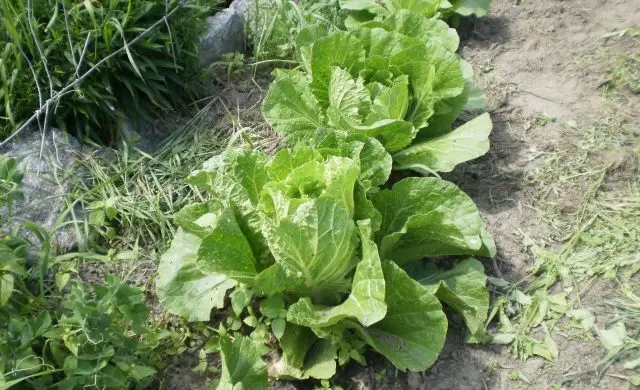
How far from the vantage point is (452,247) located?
8.84 feet

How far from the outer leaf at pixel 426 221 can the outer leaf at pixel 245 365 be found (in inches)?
27.4

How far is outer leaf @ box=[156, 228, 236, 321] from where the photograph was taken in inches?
101

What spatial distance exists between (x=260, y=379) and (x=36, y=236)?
4.27ft

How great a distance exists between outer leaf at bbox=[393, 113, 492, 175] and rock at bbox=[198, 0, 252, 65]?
136 centimetres

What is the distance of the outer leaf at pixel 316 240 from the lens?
87.5 inches

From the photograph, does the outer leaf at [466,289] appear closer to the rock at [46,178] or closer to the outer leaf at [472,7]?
the rock at [46,178]

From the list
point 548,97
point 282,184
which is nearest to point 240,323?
point 282,184

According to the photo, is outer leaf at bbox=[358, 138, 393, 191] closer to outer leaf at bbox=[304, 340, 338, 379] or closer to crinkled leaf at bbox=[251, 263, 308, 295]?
crinkled leaf at bbox=[251, 263, 308, 295]

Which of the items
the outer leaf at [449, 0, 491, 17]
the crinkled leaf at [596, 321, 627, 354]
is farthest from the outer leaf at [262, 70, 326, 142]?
the crinkled leaf at [596, 321, 627, 354]

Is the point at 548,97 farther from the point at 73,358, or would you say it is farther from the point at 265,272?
the point at 73,358

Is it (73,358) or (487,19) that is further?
(487,19)

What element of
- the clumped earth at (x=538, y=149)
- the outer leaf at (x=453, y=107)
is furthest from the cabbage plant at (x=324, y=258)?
the outer leaf at (x=453, y=107)

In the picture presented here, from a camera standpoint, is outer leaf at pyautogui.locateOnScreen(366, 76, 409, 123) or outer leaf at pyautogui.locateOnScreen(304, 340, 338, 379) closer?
outer leaf at pyautogui.locateOnScreen(304, 340, 338, 379)

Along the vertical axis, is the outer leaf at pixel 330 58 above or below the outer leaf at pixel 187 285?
above
